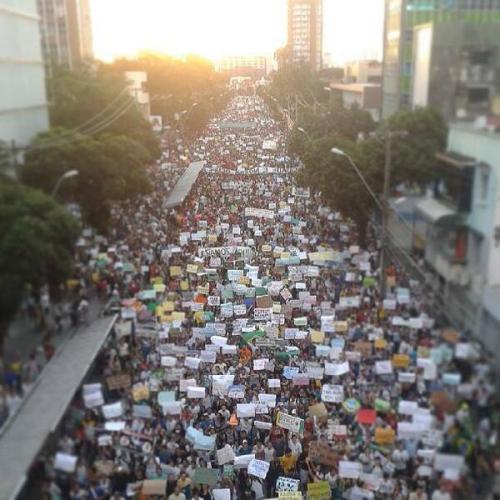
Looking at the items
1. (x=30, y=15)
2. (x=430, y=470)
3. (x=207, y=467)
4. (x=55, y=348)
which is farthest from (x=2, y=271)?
(x=430, y=470)

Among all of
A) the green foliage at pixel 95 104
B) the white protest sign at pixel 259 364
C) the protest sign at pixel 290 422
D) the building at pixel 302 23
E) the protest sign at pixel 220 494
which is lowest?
the protest sign at pixel 220 494

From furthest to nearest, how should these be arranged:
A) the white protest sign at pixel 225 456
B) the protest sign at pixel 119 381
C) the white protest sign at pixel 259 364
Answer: the white protest sign at pixel 259 364, the white protest sign at pixel 225 456, the protest sign at pixel 119 381

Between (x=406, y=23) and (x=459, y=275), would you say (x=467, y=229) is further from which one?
(x=406, y=23)

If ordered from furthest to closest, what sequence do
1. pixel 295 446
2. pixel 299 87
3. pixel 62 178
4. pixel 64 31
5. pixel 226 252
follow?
pixel 299 87 < pixel 226 252 < pixel 295 446 < pixel 64 31 < pixel 62 178

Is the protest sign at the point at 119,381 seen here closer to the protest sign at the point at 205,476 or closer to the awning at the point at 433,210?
the protest sign at the point at 205,476

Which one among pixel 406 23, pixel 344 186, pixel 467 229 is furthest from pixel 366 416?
pixel 406 23

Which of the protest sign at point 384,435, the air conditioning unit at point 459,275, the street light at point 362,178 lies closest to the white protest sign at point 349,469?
the protest sign at point 384,435
